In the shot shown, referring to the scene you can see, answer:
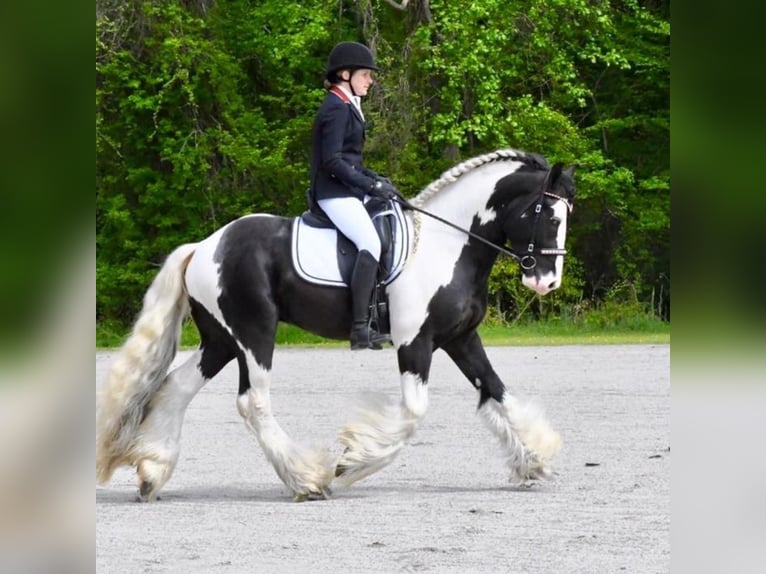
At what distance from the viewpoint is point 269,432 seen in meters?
6.11

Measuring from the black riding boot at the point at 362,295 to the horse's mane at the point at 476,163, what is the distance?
602 mm

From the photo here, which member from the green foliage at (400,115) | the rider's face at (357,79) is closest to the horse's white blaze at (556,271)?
the rider's face at (357,79)

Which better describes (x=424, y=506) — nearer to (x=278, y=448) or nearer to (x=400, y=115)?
(x=278, y=448)

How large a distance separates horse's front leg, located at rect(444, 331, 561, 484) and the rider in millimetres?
465

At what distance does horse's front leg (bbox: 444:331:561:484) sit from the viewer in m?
6.32

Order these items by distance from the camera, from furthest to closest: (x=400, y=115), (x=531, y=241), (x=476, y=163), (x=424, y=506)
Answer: (x=400, y=115)
(x=476, y=163)
(x=531, y=241)
(x=424, y=506)

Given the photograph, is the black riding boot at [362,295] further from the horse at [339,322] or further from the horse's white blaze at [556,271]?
the horse's white blaze at [556,271]

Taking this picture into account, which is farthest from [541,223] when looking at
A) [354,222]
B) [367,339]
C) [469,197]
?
[367,339]

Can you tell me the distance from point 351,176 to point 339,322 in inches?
29.4

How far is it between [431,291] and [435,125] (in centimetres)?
1289

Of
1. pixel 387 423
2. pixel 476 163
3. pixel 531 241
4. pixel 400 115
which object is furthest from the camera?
pixel 400 115

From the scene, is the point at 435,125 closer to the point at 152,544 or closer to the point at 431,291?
the point at 431,291

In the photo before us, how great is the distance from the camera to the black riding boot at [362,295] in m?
6.09

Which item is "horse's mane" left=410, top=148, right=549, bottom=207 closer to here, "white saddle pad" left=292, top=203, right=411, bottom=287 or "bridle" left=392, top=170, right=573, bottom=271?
"bridle" left=392, top=170, right=573, bottom=271
